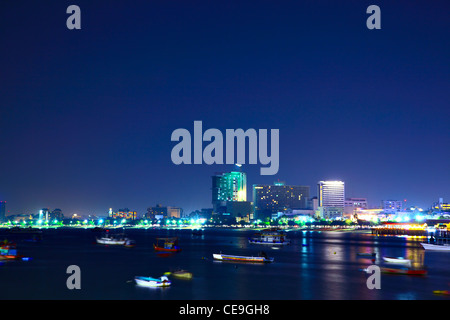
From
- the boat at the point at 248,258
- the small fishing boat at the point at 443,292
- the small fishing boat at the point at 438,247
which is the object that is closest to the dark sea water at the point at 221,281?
the small fishing boat at the point at 443,292

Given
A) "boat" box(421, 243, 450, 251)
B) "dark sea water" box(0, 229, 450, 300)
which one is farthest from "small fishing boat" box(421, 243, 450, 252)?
"dark sea water" box(0, 229, 450, 300)

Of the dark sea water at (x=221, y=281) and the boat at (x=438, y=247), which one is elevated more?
the dark sea water at (x=221, y=281)

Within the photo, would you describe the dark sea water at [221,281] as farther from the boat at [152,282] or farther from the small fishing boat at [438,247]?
the small fishing boat at [438,247]

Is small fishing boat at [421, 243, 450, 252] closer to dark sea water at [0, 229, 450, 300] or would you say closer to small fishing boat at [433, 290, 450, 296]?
dark sea water at [0, 229, 450, 300]

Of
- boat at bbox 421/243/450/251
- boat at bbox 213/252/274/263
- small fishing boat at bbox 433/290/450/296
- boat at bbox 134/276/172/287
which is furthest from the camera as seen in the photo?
boat at bbox 421/243/450/251

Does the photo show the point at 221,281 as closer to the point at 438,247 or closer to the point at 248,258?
the point at 248,258

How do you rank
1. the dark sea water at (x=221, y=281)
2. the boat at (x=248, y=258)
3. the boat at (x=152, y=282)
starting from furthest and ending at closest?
the boat at (x=248, y=258), the boat at (x=152, y=282), the dark sea water at (x=221, y=281)

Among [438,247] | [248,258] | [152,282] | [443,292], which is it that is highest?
[152,282]

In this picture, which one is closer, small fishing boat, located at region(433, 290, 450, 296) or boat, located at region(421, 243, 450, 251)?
small fishing boat, located at region(433, 290, 450, 296)

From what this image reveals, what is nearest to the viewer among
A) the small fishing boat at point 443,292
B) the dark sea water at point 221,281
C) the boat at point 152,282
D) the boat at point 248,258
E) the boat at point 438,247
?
the small fishing boat at point 443,292

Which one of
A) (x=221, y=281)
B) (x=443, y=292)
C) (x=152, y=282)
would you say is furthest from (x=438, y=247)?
(x=152, y=282)

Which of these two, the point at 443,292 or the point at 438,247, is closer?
the point at 443,292
